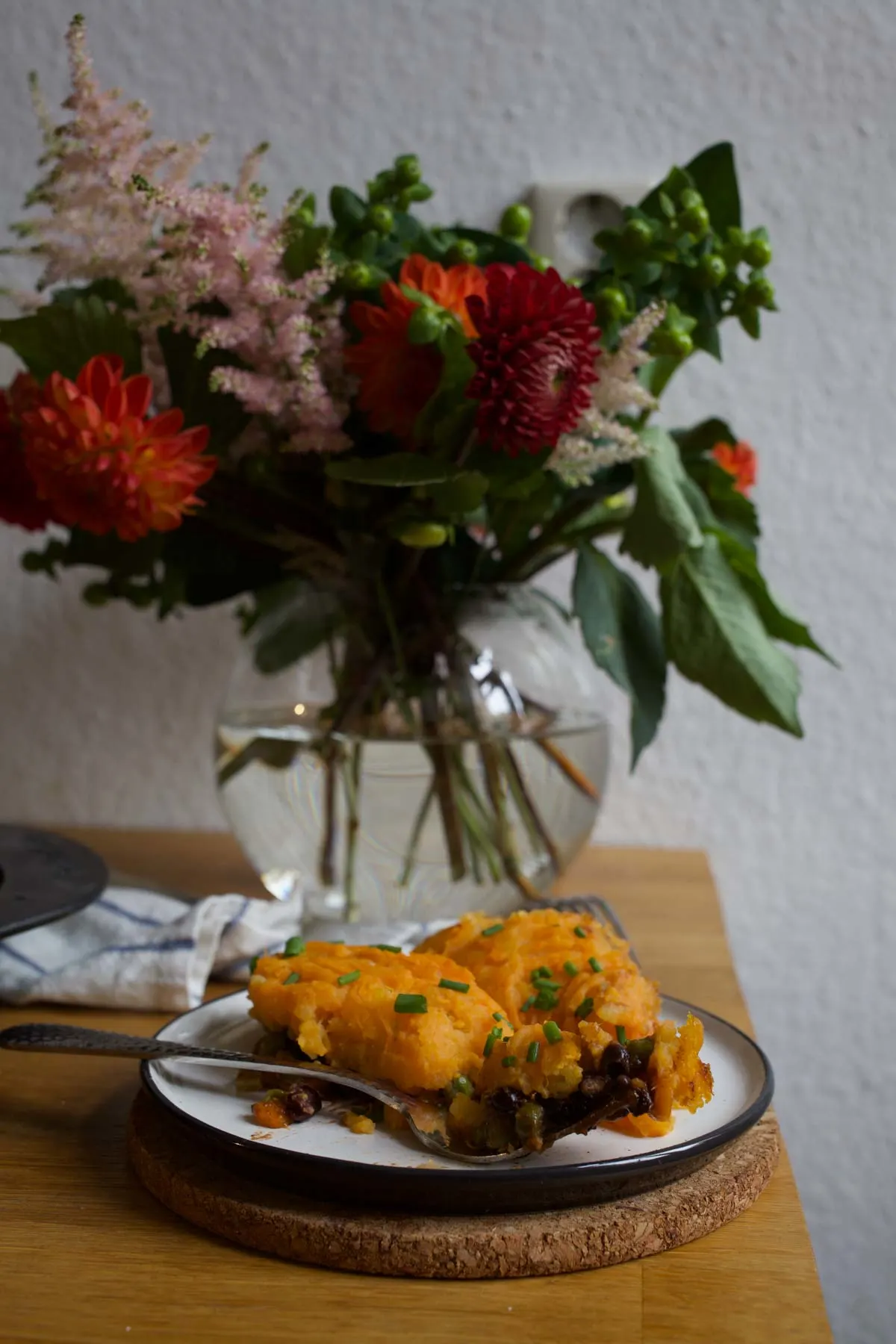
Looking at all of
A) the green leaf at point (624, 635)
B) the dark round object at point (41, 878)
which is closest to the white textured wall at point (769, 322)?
the green leaf at point (624, 635)

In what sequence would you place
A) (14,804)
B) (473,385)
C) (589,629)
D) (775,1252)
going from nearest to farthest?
(775,1252) < (473,385) < (589,629) < (14,804)

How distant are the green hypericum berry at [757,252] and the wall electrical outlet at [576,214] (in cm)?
32

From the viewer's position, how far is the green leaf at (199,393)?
0.72 meters

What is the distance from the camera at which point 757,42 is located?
40.0 inches

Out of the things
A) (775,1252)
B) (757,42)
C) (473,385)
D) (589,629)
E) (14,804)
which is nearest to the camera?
(775,1252)

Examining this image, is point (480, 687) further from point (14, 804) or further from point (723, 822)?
point (14, 804)

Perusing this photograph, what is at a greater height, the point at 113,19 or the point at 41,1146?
the point at 113,19

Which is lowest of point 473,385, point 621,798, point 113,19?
point 621,798

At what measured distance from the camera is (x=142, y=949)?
2.34 feet

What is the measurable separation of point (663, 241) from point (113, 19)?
0.58 meters

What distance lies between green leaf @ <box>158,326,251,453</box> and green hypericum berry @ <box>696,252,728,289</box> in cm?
25

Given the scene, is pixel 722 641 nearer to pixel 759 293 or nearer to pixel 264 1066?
pixel 759 293

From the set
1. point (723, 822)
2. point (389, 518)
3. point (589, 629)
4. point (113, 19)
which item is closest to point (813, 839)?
point (723, 822)

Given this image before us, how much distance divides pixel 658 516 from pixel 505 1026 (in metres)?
0.33
